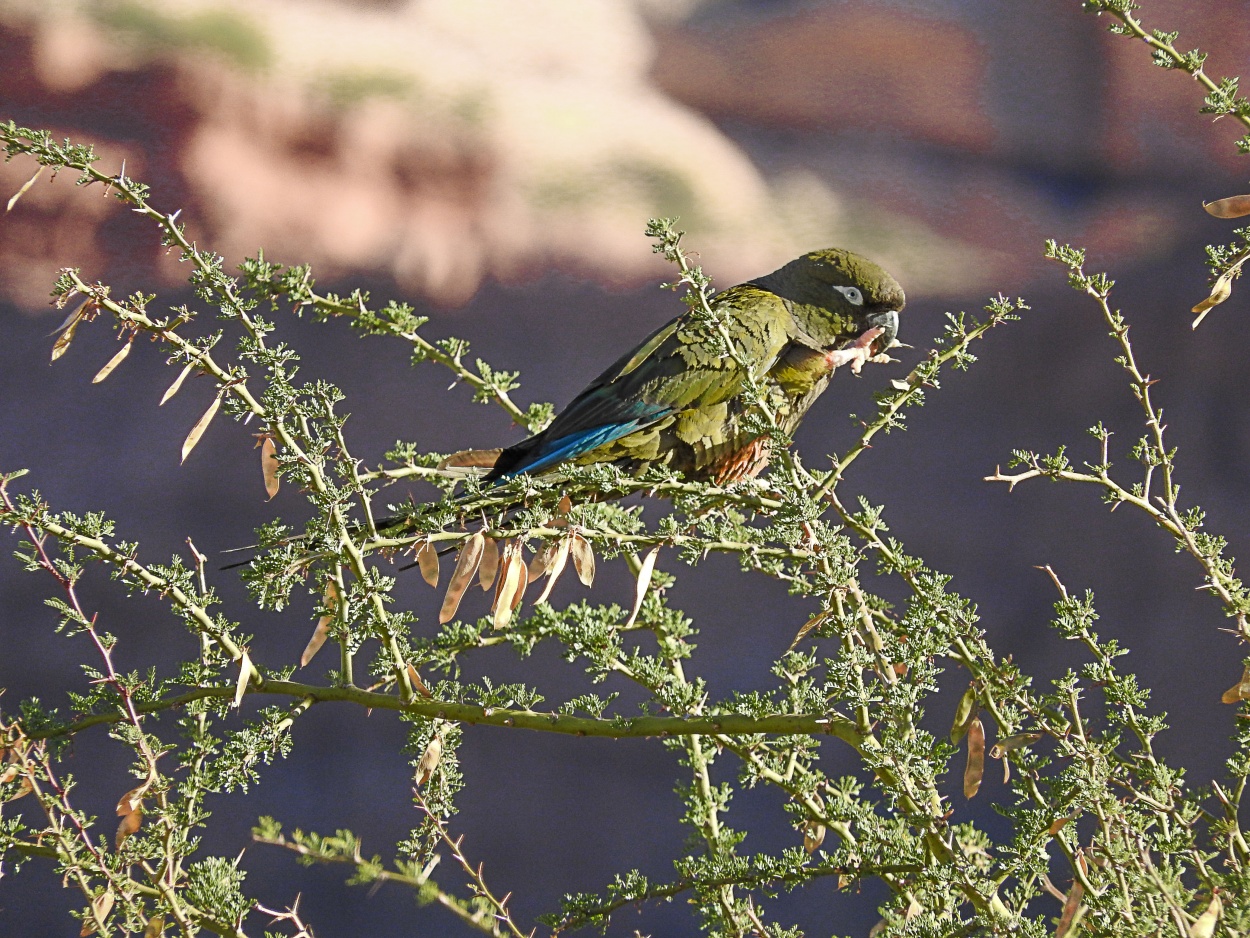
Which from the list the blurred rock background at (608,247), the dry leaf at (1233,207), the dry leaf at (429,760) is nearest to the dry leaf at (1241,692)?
the dry leaf at (1233,207)

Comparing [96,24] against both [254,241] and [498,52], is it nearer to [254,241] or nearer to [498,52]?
[254,241]

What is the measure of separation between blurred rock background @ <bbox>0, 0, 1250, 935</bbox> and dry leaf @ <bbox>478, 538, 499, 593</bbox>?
0.73 meters

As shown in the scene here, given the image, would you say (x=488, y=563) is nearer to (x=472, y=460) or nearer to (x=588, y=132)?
(x=472, y=460)

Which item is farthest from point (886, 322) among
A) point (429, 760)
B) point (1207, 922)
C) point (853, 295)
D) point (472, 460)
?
point (1207, 922)

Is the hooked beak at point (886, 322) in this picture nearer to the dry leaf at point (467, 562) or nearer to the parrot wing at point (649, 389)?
the parrot wing at point (649, 389)

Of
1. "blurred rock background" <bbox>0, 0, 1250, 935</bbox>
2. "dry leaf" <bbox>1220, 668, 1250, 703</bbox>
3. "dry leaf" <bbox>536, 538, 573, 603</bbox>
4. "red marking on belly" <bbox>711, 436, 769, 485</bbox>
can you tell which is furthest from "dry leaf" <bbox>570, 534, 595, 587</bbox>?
"blurred rock background" <bbox>0, 0, 1250, 935</bbox>

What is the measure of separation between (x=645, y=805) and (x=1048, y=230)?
898 mm

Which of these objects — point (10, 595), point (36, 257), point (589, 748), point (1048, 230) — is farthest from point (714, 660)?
point (36, 257)

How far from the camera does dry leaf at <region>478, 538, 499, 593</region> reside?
66cm

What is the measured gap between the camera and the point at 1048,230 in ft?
4.82

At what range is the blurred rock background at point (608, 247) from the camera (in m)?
1.29

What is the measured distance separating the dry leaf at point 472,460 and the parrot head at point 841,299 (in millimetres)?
412

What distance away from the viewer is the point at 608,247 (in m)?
1.44

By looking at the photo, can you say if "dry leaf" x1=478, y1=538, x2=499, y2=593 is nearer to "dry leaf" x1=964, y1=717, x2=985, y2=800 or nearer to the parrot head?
"dry leaf" x1=964, y1=717, x2=985, y2=800
